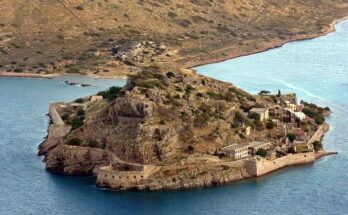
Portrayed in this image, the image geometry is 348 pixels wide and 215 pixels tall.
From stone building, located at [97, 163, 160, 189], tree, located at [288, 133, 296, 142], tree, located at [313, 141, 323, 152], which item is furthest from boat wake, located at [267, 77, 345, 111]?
stone building, located at [97, 163, 160, 189]

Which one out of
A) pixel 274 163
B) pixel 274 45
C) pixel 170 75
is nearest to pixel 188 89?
pixel 170 75

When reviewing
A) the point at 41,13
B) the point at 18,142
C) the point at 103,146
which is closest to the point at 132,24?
the point at 41,13

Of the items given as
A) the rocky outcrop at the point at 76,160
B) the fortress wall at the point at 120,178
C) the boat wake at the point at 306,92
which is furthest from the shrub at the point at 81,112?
the boat wake at the point at 306,92

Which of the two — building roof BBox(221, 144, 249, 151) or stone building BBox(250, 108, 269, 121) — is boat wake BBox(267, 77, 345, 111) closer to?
stone building BBox(250, 108, 269, 121)

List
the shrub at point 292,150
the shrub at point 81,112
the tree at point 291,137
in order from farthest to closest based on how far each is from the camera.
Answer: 1. the shrub at point 81,112
2. the tree at point 291,137
3. the shrub at point 292,150

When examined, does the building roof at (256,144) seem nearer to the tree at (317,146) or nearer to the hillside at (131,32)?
the tree at (317,146)

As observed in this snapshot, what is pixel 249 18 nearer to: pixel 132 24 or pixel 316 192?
pixel 132 24
